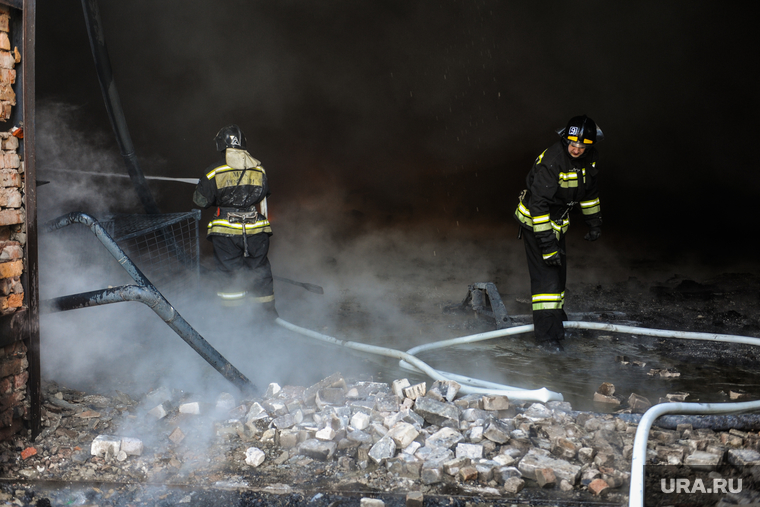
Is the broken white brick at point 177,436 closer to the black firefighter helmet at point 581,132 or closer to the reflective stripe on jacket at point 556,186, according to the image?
the reflective stripe on jacket at point 556,186

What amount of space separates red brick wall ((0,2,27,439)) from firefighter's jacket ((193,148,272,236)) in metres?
1.83

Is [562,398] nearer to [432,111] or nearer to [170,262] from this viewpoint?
[170,262]

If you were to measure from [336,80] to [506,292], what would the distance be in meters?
4.65

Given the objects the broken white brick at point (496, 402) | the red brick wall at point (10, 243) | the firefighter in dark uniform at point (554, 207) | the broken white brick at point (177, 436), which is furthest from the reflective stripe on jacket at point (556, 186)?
the red brick wall at point (10, 243)

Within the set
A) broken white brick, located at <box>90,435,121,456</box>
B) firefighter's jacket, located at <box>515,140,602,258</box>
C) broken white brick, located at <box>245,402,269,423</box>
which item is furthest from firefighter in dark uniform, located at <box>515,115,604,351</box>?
broken white brick, located at <box>90,435,121,456</box>

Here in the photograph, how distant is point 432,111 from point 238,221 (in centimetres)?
532

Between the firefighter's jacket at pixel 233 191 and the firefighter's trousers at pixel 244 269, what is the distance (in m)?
0.08

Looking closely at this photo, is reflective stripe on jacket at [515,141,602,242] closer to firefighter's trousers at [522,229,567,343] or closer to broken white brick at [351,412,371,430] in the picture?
firefighter's trousers at [522,229,567,343]

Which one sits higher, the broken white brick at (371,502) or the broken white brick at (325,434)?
the broken white brick at (325,434)

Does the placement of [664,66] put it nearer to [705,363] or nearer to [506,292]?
[506,292]

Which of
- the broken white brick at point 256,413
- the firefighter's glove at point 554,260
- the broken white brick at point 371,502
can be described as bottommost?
the broken white brick at point 371,502

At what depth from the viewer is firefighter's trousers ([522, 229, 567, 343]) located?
4.11 meters

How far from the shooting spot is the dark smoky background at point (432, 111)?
7926 millimetres

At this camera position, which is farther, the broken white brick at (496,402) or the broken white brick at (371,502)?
the broken white brick at (496,402)
